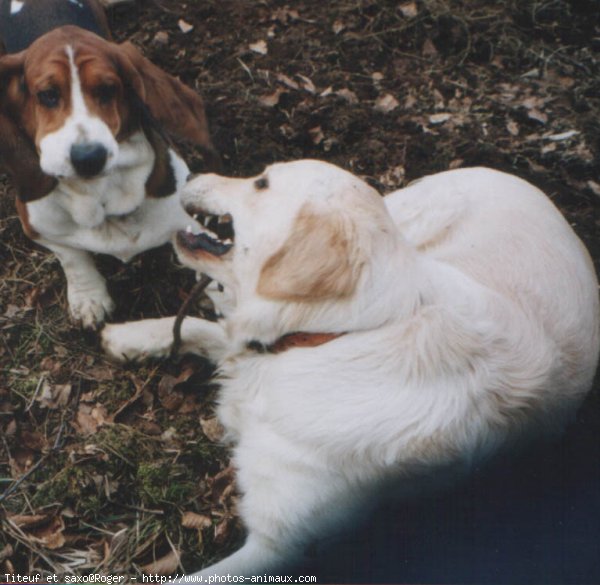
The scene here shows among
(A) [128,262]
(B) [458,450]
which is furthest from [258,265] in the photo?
(A) [128,262]

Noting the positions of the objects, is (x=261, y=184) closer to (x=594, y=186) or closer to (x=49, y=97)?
(x=49, y=97)

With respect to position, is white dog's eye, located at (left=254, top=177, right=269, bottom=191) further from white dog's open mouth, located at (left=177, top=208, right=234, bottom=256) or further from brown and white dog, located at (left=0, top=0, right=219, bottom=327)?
brown and white dog, located at (left=0, top=0, right=219, bottom=327)

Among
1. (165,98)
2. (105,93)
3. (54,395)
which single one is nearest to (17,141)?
(105,93)

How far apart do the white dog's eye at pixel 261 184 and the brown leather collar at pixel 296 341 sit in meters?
0.45

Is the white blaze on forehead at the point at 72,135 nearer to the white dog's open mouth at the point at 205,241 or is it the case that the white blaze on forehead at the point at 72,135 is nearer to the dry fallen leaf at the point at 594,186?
the white dog's open mouth at the point at 205,241

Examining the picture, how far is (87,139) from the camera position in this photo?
230 centimetres

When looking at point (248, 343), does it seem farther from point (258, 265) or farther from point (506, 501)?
point (506, 501)

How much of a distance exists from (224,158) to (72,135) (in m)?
1.10

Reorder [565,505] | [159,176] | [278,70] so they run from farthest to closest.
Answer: [278,70] < [159,176] < [565,505]

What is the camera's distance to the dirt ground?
246cm

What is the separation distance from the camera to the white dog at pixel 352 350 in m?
1.90

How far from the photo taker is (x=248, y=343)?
83.7 inches

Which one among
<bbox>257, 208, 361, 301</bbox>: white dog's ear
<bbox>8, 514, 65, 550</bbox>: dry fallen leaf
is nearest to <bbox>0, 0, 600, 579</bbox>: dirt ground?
<bbox>8, 514, 65, 550</bbox>: dry fallen leaf

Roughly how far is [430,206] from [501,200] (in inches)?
11.7
